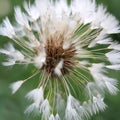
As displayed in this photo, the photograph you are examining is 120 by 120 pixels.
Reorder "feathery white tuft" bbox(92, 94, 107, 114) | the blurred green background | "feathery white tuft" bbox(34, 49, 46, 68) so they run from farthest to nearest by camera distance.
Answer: the blurred green background < "feathery white tuft" bbox(92, 94, 107, 114) < "feathery white tuft" bbox(34, 49, 46, 68)

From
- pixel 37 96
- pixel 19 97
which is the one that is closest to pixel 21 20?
pixel 37 96

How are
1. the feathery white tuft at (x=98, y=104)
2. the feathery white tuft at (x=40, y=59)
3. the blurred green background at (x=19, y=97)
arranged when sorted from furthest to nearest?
the blurred green background at (x=19, y=97), the feathery white tuft at (x=98, y=104), the feathery white tuft at (x=40, y=59)

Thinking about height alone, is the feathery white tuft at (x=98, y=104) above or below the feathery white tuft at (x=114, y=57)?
below

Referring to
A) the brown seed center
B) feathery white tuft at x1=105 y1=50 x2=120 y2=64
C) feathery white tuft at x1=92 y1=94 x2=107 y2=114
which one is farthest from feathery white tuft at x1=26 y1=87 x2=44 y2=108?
feathery white tuft at x1=105 y1=50 x2=120 y2=64

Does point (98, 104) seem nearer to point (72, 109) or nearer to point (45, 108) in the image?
point (72, 109)

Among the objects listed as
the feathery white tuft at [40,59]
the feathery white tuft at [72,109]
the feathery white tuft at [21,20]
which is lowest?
the feathery white tuft at [72,109]

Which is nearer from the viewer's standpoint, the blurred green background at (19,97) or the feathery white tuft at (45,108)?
the feathery white tuft at (45,108)

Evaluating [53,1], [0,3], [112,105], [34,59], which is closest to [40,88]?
[34,59]

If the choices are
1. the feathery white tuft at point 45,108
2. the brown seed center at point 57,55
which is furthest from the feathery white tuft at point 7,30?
the feathery white tuft at point 45,108

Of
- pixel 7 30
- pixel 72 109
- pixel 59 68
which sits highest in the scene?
pixel 7 30

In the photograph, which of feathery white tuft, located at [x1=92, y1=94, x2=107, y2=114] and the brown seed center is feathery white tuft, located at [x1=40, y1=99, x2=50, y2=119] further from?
feathery white tuft, located at [x1=92, y1=94, x2=107, y2=114]

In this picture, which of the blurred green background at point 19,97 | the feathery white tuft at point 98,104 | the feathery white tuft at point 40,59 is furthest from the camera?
the blurred green background at point 19,97

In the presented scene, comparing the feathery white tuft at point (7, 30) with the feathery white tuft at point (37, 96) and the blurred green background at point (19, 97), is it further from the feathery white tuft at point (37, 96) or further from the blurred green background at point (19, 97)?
the feathery white tuft at point (37, 96)
